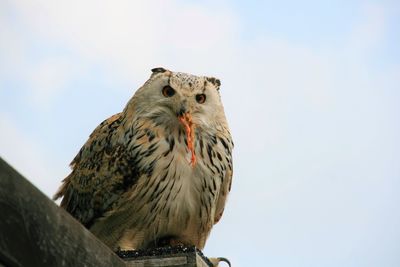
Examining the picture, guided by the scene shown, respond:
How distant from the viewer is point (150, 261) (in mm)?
4684

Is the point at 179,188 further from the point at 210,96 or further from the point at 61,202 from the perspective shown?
the point at 61,202

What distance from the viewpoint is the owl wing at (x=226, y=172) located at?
6.87 metres

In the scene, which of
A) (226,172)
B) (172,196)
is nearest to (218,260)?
(172,196)

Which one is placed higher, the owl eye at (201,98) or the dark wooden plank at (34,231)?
the owl eye at (201,98)

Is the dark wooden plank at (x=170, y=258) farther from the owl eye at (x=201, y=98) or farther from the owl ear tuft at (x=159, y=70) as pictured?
the owl ear tuft at (x=159, y=70)

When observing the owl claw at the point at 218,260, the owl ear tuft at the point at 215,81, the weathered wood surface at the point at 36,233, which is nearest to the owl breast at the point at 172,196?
the owl ear tuft at the point at 215,81

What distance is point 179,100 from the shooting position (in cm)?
659

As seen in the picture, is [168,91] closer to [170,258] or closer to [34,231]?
[170,258]

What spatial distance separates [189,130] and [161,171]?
0.37 meters

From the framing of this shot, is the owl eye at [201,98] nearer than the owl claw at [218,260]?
No

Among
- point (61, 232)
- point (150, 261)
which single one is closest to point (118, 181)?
point (150, 261)

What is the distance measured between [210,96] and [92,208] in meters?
1.23

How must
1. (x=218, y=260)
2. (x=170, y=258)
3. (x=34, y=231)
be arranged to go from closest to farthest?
(x=34, y=231) < (x=170, y=258) < (x=218, y=260)

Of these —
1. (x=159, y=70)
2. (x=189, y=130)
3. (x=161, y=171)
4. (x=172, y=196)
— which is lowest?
(x=172, y=196)
